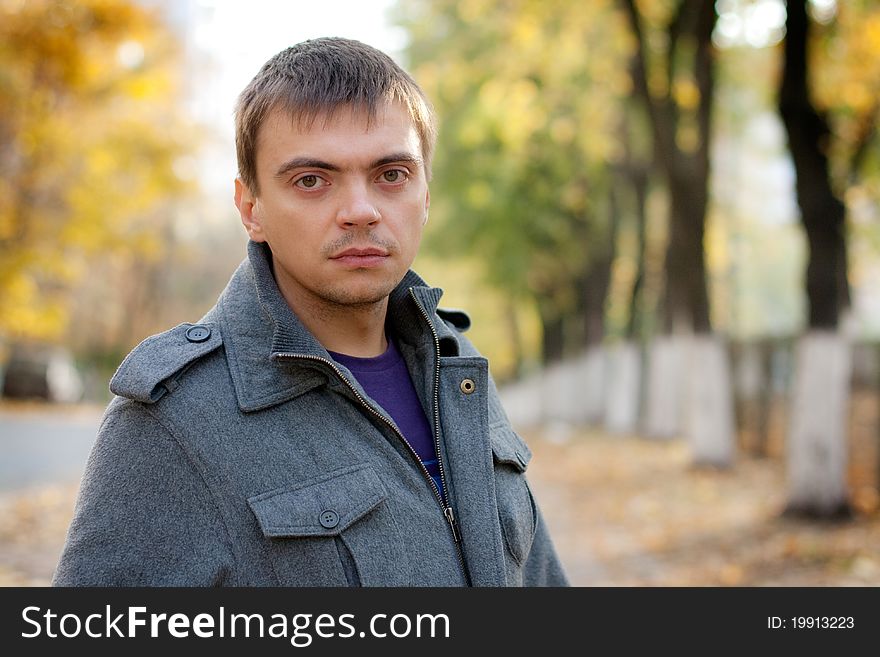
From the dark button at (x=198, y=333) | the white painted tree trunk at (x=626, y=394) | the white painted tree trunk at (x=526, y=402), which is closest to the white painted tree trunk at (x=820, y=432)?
the dark button at (x=198, y=333)

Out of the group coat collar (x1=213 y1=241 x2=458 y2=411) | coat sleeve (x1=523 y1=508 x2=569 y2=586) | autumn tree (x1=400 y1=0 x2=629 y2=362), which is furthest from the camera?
autumn tree (x1=400 y1=0 x2=629 y2=362)

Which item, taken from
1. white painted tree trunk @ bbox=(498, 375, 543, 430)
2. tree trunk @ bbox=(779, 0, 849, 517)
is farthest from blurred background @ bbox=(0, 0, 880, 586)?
white painted tree trunk @ bbox=(498, 375, 543, 430)

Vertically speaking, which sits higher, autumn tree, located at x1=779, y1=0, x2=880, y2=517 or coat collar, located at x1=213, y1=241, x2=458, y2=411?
autumn tree, located at x1=779, y1=0, x2=880, y2=517

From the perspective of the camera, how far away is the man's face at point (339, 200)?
7.59ft

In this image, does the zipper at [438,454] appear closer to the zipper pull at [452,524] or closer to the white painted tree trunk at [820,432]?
the zipper pull at [452,524]

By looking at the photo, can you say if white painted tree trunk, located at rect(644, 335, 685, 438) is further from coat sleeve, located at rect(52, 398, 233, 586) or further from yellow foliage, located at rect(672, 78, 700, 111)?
coat sleeve, located at rect(52, 398, 233, 586)

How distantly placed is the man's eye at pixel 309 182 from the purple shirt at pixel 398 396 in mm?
416

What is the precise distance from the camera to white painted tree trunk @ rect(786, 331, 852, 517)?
34.2 ft

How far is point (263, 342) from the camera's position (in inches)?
91.0

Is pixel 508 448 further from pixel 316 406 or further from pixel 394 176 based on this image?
pixel 394 176

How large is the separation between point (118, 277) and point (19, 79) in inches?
935

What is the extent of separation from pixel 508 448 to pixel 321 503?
65 centimetres

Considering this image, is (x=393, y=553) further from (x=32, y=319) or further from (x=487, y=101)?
(x=487, y=101)
